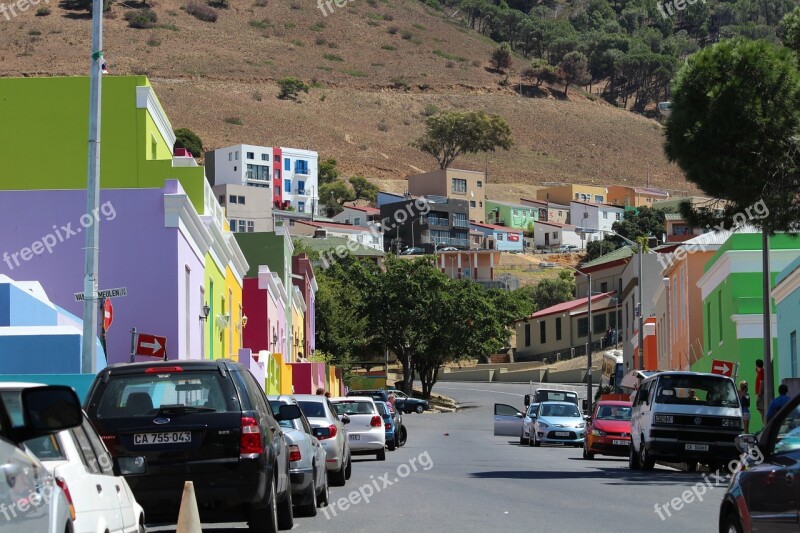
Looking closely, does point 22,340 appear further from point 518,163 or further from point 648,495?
point 518,163

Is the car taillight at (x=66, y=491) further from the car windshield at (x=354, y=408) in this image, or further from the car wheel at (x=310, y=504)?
the car windshield at (x=354, y=408)

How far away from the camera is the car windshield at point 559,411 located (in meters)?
39.2

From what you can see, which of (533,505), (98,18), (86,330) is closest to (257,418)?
(533,505)

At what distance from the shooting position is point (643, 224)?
5310 inches

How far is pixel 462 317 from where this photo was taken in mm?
75562

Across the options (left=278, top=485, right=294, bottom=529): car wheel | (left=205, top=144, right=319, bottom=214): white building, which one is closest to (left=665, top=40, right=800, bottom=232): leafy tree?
(left=278, top=485, right=294, bottom=529): car wheel

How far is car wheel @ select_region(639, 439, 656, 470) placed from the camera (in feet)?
77.5

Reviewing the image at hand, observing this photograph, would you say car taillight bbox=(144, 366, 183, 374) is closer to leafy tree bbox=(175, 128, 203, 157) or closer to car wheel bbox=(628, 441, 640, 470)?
car wheel bbox=(628, 441, 640, 470)

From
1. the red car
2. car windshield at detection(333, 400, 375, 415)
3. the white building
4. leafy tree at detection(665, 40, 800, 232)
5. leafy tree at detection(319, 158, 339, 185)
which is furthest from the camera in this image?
leafy tree at detection(319, 158, 339, 185)

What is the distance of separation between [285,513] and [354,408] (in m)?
16.4

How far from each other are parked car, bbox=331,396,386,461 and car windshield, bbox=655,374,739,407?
7586 millimetres

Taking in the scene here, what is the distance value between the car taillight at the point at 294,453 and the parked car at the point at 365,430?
13366mm

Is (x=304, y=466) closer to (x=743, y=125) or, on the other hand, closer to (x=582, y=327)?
(x=743, y=125)

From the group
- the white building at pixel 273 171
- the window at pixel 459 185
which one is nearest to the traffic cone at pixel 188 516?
the white building at pixel 273 171
